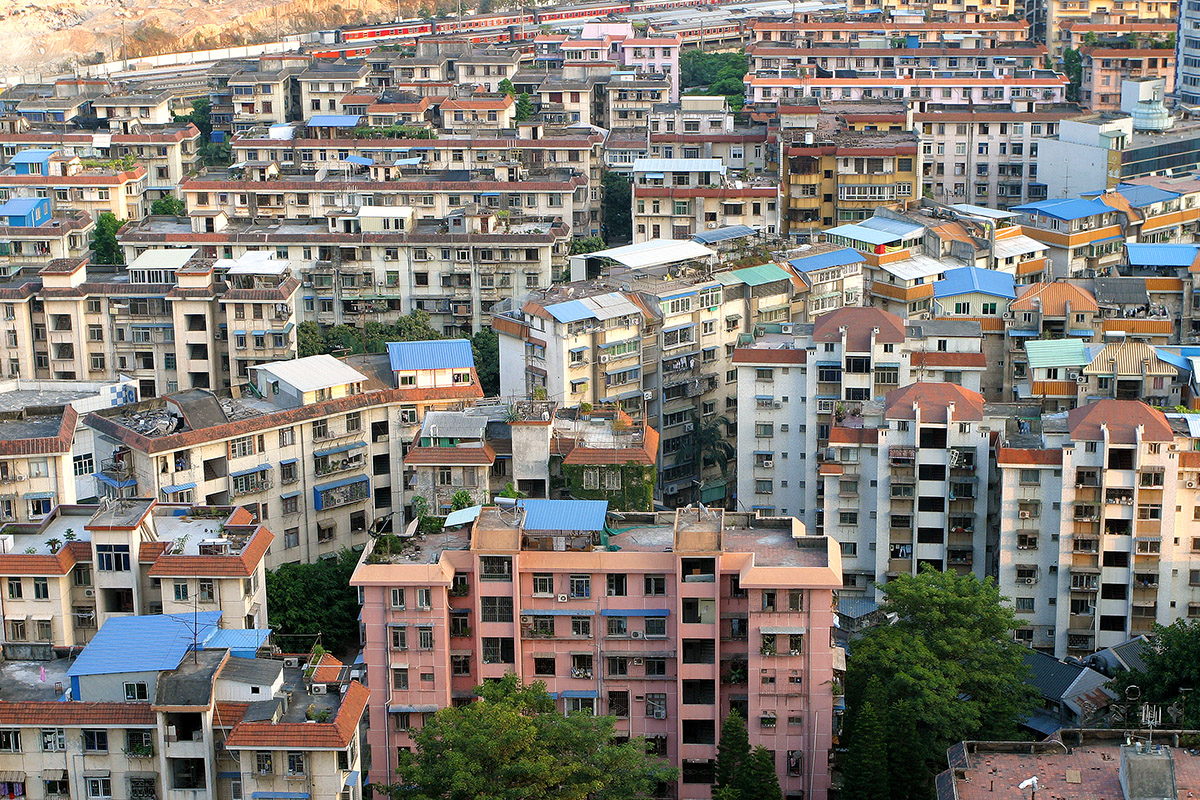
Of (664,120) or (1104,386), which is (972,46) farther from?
(1104,386)

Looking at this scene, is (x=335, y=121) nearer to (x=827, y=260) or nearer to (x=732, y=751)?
(x=827, y=260)

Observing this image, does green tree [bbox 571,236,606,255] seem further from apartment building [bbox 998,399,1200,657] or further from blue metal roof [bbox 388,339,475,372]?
apartment building [bbox 998,399,1200,657]

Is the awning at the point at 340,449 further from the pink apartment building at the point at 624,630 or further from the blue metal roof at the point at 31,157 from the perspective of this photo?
the blue metal roof at the point at 31,157

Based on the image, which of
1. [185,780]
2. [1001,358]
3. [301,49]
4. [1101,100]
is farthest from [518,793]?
[301,49]

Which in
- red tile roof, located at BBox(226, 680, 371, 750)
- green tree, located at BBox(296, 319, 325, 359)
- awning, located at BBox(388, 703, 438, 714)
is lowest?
awning, located at BBox(388, 703, 438, 714)

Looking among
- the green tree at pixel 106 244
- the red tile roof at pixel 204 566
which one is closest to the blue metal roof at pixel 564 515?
the red tile roof at pixel 204 566

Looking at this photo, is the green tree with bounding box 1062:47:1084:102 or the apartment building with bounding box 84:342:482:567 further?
the green tree with bounding box 1062:47:1084:102

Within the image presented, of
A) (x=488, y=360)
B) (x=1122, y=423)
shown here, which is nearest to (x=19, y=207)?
(x=488, y=360)

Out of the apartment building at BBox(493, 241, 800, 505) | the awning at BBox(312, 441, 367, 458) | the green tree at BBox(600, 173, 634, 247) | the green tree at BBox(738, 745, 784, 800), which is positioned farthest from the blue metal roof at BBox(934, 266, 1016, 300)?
the green tree at BBox(738, 745, 784, 800)
